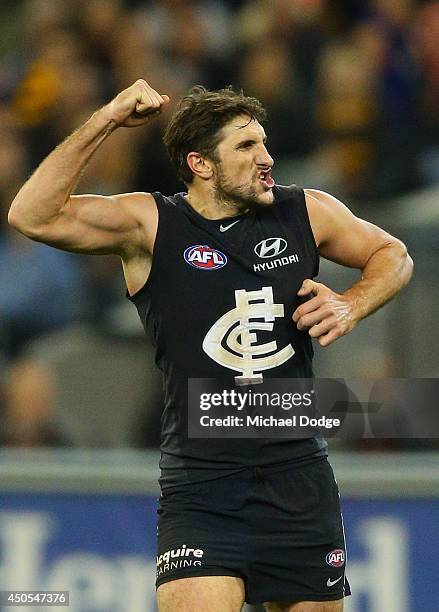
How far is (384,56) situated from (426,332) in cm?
232

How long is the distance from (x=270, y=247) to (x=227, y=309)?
0.30 m

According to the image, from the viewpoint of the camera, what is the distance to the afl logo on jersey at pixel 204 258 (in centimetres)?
465

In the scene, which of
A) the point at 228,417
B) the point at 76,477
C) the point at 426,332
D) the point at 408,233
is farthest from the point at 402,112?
the point at 228,417

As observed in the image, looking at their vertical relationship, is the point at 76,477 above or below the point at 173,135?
below

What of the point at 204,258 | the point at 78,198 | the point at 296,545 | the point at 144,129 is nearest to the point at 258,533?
the point at 296,545

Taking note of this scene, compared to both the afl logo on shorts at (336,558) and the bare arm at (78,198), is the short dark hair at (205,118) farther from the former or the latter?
the afl logo on shorts at (336,558)

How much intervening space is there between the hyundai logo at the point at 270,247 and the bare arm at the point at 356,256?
172mm

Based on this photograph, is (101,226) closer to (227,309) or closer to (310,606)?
(227,309)

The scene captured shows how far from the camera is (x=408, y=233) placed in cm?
730

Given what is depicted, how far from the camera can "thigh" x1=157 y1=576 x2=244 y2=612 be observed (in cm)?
432

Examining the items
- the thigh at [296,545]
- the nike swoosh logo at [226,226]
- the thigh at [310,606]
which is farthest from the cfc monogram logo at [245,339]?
the thigh at [310,606]

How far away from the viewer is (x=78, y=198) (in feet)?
15.0

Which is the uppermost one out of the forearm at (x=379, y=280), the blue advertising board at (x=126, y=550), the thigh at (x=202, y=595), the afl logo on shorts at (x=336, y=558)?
the forearm at (x=379, y=280)

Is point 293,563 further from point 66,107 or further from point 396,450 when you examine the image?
point 66,107
